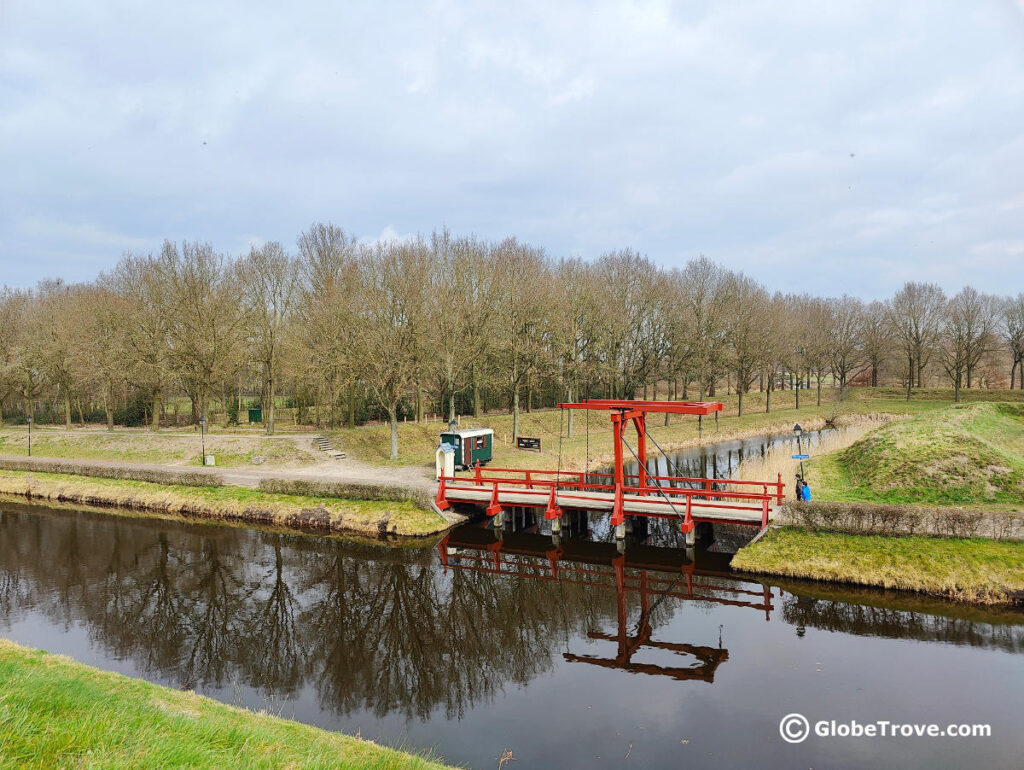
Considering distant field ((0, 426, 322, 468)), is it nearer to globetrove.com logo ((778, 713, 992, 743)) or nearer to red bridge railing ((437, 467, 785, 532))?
red bridge railing ((437, 467, 785, 532))

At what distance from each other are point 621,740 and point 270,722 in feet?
18.5

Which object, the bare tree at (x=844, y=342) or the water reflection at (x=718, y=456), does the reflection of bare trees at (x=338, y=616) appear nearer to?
the water reflection at (x=718, y=456)

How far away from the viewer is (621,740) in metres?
9.53

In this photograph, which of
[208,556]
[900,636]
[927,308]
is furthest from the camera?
[927,308]

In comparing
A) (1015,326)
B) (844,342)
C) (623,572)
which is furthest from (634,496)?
(1015,326)

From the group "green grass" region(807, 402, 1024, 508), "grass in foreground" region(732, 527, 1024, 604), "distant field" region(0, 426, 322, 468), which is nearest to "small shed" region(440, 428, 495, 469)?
"distant field" region(0, 426, 322, 468)

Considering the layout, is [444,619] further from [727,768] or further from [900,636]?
[900,636]

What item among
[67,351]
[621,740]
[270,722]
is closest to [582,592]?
[621,740]

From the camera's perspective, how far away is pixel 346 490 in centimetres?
2339

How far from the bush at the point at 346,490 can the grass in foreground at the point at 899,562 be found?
469 inches

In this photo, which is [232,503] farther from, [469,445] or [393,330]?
[393,330]

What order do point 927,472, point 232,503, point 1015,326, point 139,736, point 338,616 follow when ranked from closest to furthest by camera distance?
point 139,736
point 338,616
point 927,472
point 232,503
point 1015,326

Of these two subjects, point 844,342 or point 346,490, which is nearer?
point 346,490

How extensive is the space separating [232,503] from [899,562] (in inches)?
959
